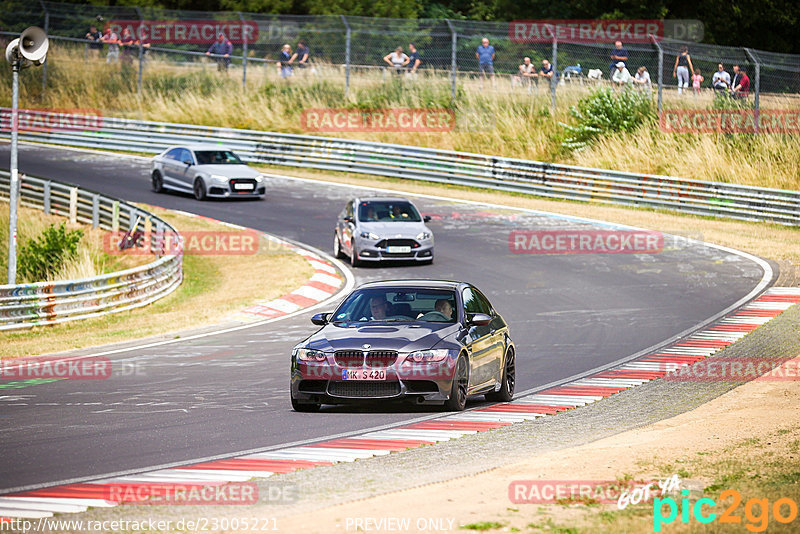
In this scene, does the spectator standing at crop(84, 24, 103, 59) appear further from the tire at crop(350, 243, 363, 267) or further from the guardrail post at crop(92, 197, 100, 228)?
the tire at crop(350, 243, 363, 267)

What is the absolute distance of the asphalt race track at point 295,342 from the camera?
1073 cm

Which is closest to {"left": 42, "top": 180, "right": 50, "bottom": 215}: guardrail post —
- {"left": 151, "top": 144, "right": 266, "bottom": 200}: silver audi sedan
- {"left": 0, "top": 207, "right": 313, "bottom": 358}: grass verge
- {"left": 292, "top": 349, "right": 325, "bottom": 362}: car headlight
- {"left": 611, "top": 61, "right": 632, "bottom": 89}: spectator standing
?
{"left": 0, "top": 207, "right": 313, "bottom": 358}: grass verge

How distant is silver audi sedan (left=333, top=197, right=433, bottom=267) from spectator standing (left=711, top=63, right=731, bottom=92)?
12.2 metres

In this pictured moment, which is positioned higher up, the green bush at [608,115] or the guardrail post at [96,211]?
the green bush at [608,115]

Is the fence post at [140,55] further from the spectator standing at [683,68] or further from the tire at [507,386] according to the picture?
the tire at [507,386]

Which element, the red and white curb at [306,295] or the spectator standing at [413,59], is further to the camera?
the spectator standing at [413,59]

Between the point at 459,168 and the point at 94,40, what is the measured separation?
16.3 metres

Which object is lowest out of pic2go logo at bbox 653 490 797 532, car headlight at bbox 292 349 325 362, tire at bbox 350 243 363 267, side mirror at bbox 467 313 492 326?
tire at bbox 350 243 363 267

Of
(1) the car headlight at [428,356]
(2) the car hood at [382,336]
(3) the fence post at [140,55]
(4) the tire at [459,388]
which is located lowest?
(4) the tire at [459,388]

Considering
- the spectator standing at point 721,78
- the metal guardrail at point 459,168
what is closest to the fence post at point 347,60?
the metal guardrail at point 459,168

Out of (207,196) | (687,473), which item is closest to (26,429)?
(687,473)

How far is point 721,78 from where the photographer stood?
34.7m

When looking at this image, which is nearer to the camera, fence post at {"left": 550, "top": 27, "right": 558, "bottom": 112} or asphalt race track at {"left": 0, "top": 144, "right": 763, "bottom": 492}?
asphalt race track at {"left": 0, "top": 144, "right": 763, "bottom": 492}

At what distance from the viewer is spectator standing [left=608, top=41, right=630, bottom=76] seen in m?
36.5
